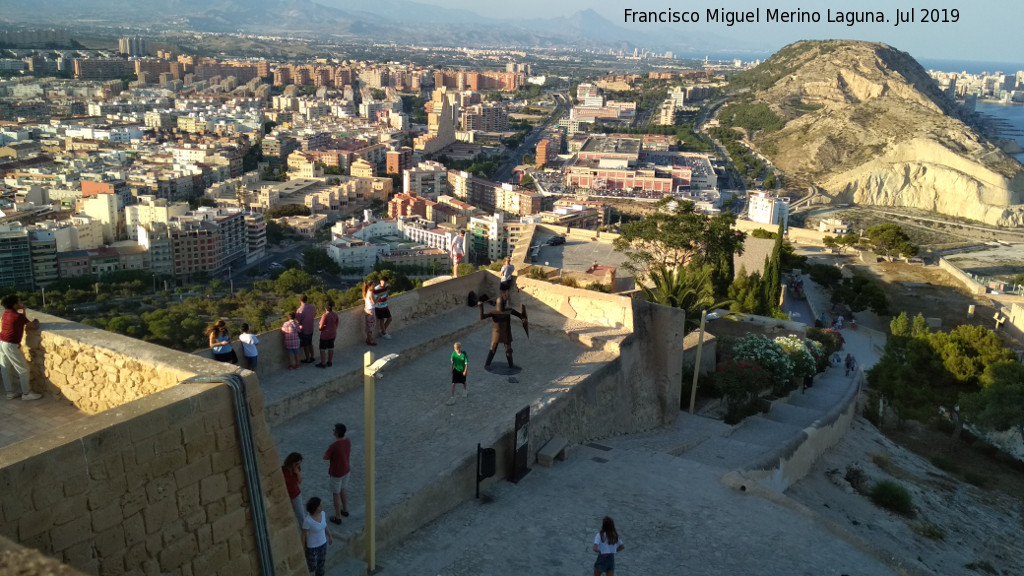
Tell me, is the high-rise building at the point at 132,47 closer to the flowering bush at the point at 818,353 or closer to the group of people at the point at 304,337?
the flowering bush at the point at 818,353

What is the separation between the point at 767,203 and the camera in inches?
1676

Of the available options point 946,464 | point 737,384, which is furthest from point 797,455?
point 946,464

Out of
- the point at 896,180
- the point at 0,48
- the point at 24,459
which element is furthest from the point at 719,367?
the point at 0,48

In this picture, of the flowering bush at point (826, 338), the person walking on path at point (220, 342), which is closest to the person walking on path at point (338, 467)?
the person walking on path at point (220, 342)

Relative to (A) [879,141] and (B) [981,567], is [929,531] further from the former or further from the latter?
(A) [879,141]

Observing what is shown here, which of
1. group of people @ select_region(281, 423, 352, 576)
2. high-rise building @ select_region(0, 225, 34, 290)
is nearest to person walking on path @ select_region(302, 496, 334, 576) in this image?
group of people @ select_region(281, 423, 352, 576)

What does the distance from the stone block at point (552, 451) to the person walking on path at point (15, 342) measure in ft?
9.84

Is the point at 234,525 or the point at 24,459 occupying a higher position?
the point at 24,459

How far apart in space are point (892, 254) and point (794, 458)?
21795 millimetres

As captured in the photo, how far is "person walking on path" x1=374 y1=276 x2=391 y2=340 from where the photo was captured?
6.67 metres

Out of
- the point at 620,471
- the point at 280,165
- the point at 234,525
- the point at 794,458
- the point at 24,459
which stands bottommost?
the point at 280,165

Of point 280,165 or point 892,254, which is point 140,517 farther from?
point 280,165

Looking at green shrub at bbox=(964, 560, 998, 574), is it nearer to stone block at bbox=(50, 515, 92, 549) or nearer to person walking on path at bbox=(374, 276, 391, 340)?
person walking on path at bbox=(374, 276, 391, 340)

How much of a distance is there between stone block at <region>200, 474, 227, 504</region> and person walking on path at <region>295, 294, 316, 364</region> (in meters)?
2.96
